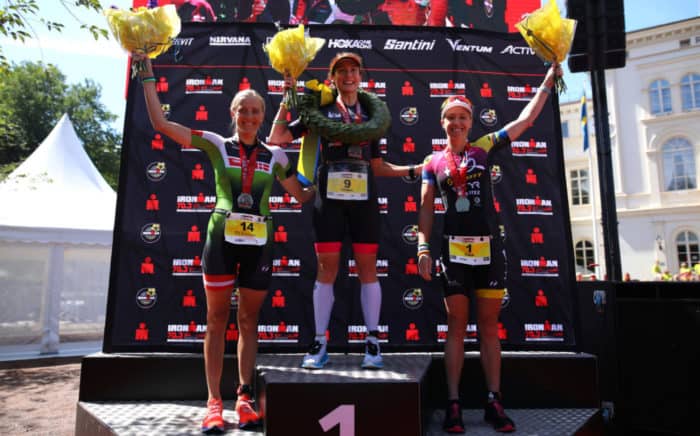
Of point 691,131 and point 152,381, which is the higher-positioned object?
point 691,131

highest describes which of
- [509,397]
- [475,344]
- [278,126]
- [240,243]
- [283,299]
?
[278,126]

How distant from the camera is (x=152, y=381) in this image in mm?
3324

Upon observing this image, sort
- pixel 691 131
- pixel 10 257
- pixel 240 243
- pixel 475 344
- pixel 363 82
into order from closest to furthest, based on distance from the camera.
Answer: pixel 240 243, pixel 475 344, pixel 363 82, pixel 10 257, pixel 691 131

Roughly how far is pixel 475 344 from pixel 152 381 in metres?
2.55

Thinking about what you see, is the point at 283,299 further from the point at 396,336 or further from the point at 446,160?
the point at 446,160

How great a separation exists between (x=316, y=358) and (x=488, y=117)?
2720mm

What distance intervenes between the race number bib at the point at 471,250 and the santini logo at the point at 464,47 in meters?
2.24

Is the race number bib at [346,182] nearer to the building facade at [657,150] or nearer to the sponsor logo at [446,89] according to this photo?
the sponsor logo at [446,89]

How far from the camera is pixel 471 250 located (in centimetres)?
277

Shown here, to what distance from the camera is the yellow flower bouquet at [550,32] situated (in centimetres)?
304

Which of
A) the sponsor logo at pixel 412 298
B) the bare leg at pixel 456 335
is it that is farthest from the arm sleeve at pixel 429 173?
the sponsor logo at pixel 412 298

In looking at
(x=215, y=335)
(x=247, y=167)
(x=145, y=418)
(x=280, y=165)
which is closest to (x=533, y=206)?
(x=280, y=165)

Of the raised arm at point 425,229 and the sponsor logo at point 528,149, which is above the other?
the sponsor logo at point 528,149

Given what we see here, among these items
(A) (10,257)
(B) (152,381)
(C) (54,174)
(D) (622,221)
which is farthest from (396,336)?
(D) (622,221)
